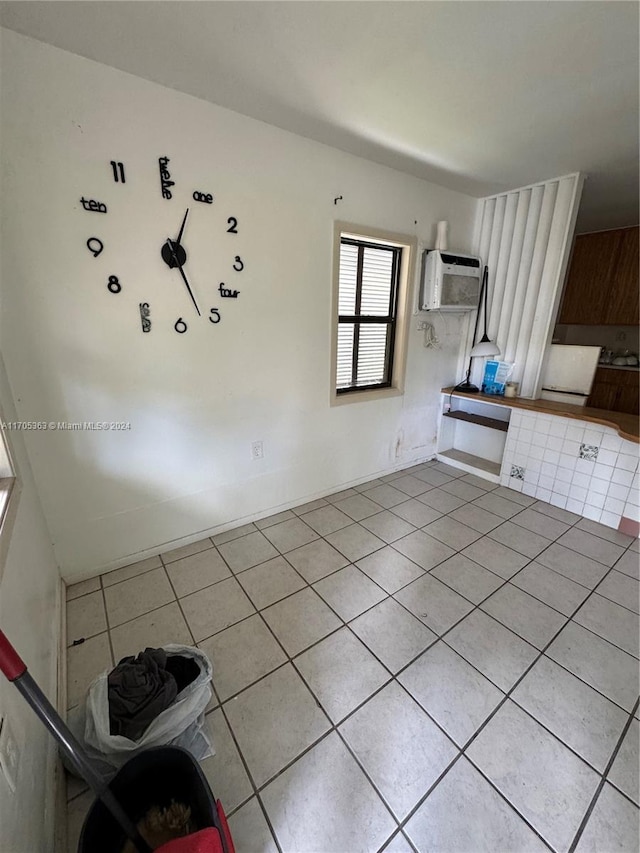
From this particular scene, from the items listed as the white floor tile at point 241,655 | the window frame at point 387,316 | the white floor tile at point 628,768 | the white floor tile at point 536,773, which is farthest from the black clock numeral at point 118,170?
the white floor tile at point 628,768

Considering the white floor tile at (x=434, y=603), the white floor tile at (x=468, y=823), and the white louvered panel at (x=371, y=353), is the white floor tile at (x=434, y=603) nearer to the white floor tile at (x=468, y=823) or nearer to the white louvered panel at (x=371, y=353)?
the white floor tile at (x=468, y=823)

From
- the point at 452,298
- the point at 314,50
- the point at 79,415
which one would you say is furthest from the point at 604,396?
the point at 79,415

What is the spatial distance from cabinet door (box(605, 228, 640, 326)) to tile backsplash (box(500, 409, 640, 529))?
2.29 m

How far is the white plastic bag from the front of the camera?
1.08m

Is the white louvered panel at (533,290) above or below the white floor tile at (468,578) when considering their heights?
above

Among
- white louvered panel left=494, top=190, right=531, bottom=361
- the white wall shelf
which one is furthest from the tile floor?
white louvered panel left=494, top=190, right=531, bottom=361

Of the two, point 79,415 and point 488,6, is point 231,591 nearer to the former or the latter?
point 79,415

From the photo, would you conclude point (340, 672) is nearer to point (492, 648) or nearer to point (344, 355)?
point (492, 648)

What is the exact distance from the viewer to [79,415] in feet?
5.68

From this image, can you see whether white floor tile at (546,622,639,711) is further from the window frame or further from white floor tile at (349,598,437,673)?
the window frame

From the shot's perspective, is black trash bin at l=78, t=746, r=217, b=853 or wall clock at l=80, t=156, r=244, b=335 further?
wall clock at l=80, t=156, r=244, b=335

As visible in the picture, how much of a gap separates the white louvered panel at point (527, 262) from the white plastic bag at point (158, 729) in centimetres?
322

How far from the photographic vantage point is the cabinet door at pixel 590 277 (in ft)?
12.9

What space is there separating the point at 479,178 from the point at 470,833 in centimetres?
Result: 361
